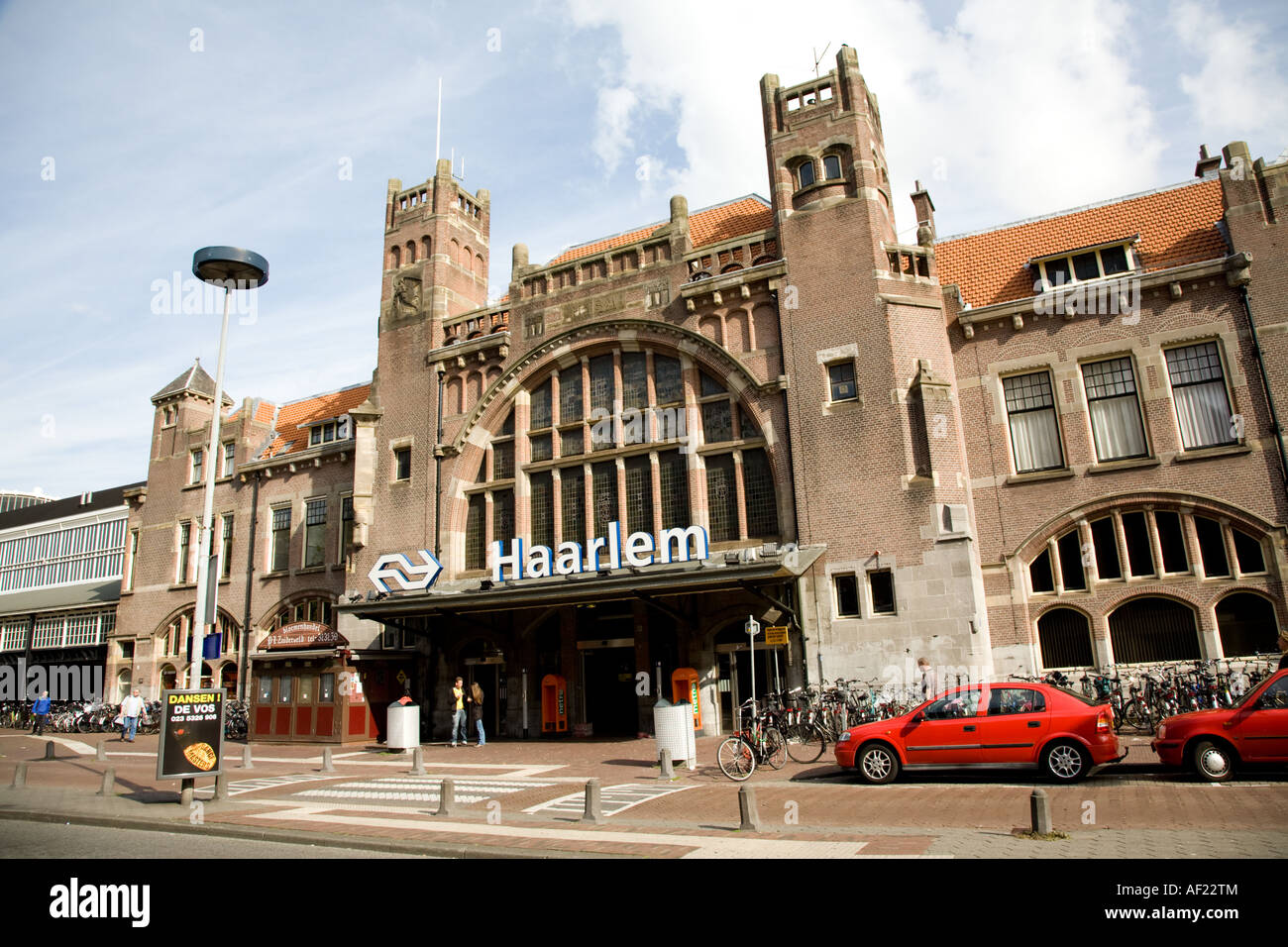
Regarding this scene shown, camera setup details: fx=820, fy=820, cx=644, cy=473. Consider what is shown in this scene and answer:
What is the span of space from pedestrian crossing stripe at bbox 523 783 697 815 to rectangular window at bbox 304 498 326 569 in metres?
22.6

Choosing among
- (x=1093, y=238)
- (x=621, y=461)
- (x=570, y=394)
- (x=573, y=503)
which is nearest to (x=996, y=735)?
(x=621, y=461)

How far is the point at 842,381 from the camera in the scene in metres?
22.8

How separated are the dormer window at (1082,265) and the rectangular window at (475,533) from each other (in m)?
18.6

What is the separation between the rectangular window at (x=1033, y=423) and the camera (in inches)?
866

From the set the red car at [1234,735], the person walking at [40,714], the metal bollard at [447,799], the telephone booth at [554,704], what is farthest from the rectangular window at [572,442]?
the person walking at [40,714]

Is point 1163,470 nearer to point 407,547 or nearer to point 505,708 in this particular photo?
point 505,708

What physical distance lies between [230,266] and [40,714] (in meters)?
29.4

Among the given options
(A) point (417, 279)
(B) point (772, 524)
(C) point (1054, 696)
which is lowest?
(C) point (1054, 696)

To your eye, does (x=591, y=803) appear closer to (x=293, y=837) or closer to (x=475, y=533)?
(x=293, y=837)

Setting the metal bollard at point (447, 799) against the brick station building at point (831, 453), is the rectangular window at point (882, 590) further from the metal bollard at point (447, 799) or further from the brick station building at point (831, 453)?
the metal bollard at point (447, 799)
